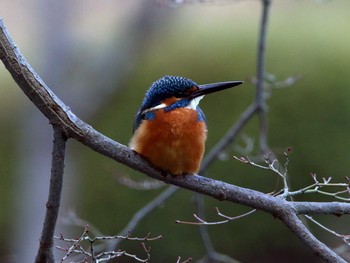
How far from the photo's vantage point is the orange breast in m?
2.42

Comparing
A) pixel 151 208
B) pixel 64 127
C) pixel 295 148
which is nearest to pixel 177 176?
pixel 64 127

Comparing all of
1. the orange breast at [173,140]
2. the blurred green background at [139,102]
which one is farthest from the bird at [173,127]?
the blurred green background at [139,102]

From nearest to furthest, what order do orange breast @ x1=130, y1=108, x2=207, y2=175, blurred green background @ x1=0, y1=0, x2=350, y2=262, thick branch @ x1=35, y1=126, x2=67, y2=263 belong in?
thick branch @ x1=35, y1=126, x2=67, y2=263 → orange breast @ x1=130, y1=108, x2=207, y2=175 → blurred green background @ x1=0, y1=0, x2=350, y2=262

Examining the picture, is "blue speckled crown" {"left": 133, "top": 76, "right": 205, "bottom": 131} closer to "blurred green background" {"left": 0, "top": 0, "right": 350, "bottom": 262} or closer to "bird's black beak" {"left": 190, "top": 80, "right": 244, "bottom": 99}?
"bird's black beak" {"left": 190, "top": 80, "right": 244, "bottom": 99}

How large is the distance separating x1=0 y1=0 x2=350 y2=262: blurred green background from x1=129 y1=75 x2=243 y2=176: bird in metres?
2.69

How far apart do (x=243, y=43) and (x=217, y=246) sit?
2461 mm

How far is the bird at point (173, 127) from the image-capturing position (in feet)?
7.97

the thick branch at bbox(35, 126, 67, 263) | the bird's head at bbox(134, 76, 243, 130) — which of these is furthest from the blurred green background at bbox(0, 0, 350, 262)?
the thick branch at bbox(35, 126, 67, 263)

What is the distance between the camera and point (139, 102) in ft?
23.5

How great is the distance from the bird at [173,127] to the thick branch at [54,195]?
0.39 m

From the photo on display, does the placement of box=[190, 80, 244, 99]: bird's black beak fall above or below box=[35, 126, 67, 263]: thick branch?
above

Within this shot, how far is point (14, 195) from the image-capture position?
6918mm

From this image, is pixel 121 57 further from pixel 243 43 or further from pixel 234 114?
pixel 243 43

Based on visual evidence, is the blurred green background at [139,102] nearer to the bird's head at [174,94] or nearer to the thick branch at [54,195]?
the bird's head at [174,94]
